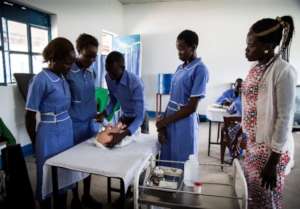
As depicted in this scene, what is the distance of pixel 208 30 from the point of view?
19.4 ft

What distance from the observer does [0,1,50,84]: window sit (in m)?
3.08

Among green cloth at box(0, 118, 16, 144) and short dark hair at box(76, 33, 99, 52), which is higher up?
short dark hair at box(76, 33, 99, 52)

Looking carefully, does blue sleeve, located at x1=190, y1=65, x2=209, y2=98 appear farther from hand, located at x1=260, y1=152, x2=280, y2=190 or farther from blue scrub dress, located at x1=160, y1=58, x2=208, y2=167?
hand, located at x1=260, y1=152, x2=280, y2=190

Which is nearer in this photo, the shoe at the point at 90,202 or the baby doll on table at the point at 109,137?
the baby doll on table at the point at 109,137

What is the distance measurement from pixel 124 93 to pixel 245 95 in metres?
0.97

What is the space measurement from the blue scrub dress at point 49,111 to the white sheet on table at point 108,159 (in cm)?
18

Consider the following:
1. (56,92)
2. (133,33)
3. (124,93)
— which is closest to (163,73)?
(133,33)

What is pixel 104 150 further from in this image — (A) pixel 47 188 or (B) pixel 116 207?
(B) pixel 116 207

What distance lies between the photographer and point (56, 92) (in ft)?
5.23

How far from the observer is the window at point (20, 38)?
3.08m

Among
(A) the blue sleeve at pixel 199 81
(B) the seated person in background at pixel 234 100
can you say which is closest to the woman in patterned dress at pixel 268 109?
(A) the blue sleeve at pixel 199 81

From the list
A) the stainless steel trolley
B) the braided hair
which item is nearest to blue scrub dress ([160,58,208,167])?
the stainless steel trolley

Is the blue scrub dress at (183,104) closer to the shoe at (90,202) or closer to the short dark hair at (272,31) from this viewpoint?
the short dark hair at (272,31)

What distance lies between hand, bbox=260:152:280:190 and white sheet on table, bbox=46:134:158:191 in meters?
0.63
